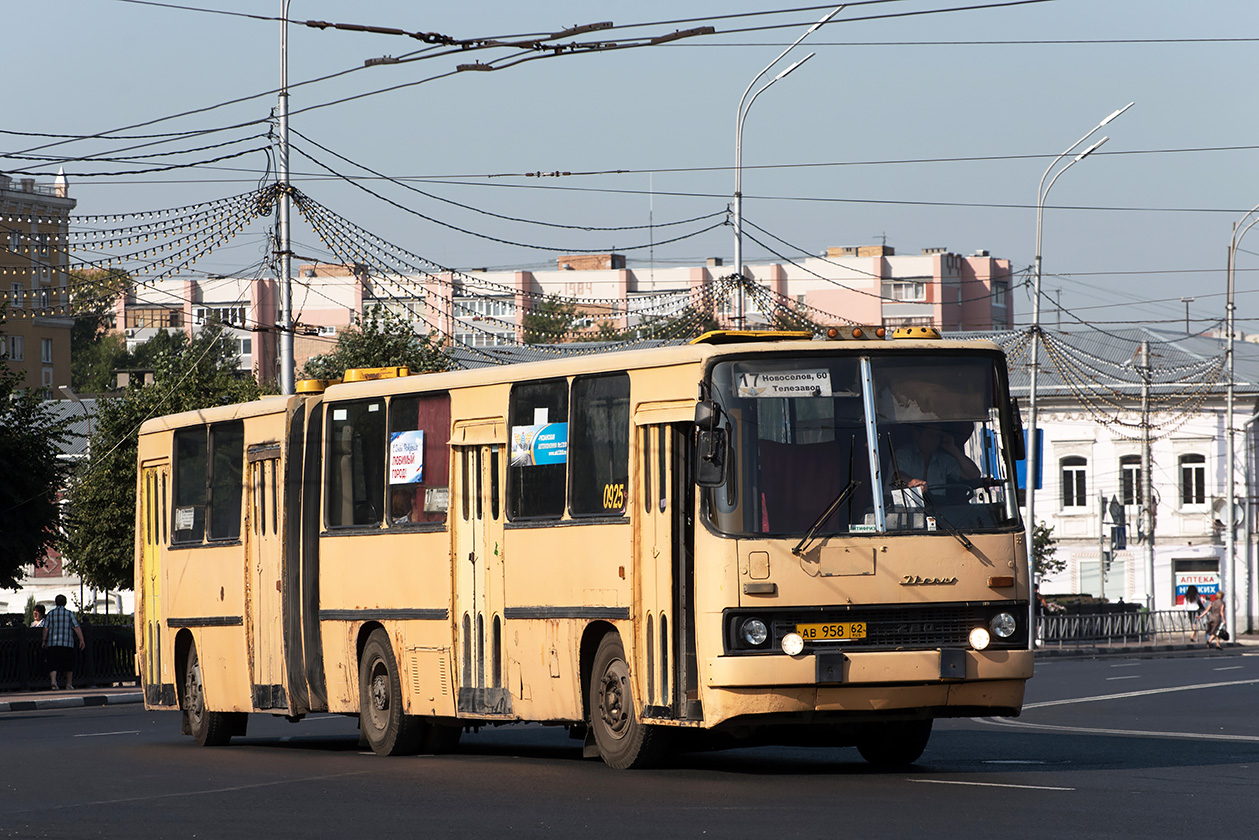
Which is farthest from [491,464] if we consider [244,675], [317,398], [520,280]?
[520,280]

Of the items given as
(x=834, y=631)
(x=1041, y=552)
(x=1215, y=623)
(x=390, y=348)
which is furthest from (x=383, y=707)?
(x=1041, y=552)

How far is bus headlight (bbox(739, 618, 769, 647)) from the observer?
1284cm

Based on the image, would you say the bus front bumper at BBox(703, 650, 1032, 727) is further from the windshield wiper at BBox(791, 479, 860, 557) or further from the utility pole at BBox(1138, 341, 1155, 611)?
the utility pole at BBox(1138, 341, 1155, 611)

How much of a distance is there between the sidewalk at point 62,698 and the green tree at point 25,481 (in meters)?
2.60

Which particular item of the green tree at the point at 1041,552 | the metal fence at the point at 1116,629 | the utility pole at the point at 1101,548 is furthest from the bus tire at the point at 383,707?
the utility pole at the point at 1101,548

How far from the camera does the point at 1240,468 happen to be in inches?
2675

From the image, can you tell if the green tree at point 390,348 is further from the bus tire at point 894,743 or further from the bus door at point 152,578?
the bus tire at point 894,743

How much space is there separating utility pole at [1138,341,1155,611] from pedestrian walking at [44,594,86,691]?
37.5 metres

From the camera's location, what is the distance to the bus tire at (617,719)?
13773mm

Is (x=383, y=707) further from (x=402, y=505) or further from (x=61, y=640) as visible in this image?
(x=61, y=640)

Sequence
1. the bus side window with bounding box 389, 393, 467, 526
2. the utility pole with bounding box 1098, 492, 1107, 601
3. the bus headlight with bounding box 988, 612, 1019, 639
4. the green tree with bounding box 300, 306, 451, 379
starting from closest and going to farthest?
the bus headlight with bounding box 988, 612, 1019, 639
the bus side window with bounding box 389, 393, 467, 526
the green tree with bounding box 300, 306, 451, 379
the utility pole with bounding box 1098, 492, 1107, 601

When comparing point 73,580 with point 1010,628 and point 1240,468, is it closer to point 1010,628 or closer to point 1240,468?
point 1240,468

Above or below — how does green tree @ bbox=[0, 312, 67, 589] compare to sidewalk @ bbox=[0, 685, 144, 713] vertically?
above

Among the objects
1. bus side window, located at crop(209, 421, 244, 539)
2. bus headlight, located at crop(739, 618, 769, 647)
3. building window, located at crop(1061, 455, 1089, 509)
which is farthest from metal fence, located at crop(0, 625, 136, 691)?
building window, located at crop(1061, 455, 1089, 509)
